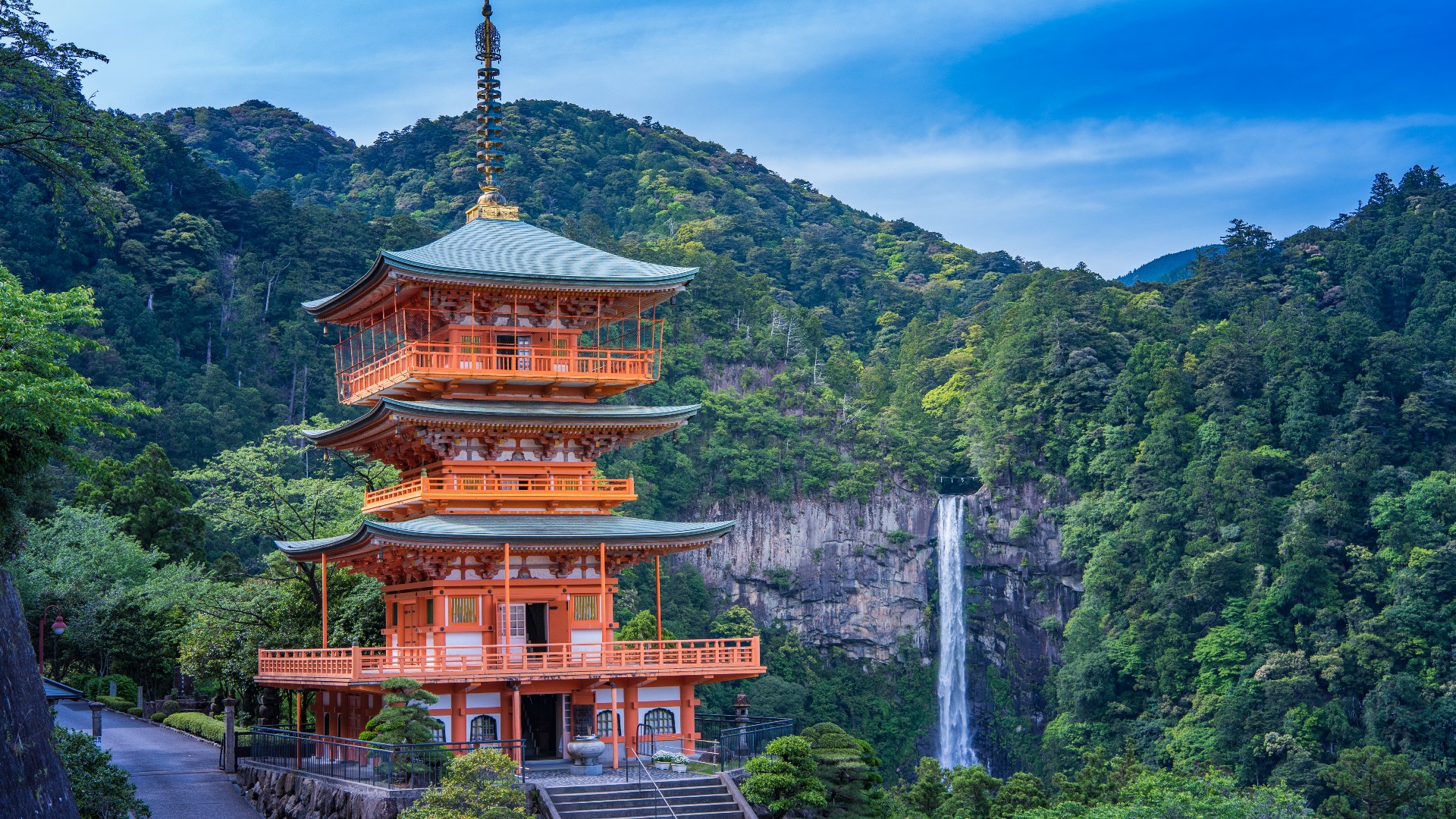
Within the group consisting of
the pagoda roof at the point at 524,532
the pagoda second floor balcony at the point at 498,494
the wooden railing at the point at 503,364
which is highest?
the wooden railing at the point at 503,364

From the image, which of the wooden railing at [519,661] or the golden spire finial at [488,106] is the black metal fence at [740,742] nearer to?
the wooden railing at [519,661]

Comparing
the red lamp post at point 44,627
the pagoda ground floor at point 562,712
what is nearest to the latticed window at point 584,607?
the pagoda ground floor at point 562,712

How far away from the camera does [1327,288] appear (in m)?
79.9

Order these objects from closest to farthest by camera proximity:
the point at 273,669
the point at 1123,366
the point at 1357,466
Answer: the point at 273,669 → the point at 1357,466 → the point at 1123,366

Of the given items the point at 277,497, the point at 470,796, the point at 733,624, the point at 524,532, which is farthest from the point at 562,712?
the point at 733,624

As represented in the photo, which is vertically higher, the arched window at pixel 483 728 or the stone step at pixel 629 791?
the arched window at pixel 483 728

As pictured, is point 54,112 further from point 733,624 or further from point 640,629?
point 733,624

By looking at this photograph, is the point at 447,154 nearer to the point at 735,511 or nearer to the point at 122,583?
the point at 735,511

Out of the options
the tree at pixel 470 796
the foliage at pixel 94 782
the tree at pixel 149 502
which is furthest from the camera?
the tree at pixel 149 502

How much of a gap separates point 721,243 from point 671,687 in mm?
73360

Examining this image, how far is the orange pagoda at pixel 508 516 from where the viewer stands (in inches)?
1185

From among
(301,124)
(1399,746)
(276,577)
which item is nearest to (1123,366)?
(1399,746)

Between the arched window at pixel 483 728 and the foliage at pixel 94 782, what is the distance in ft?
25.5

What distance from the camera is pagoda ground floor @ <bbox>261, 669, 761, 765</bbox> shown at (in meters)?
29.7
